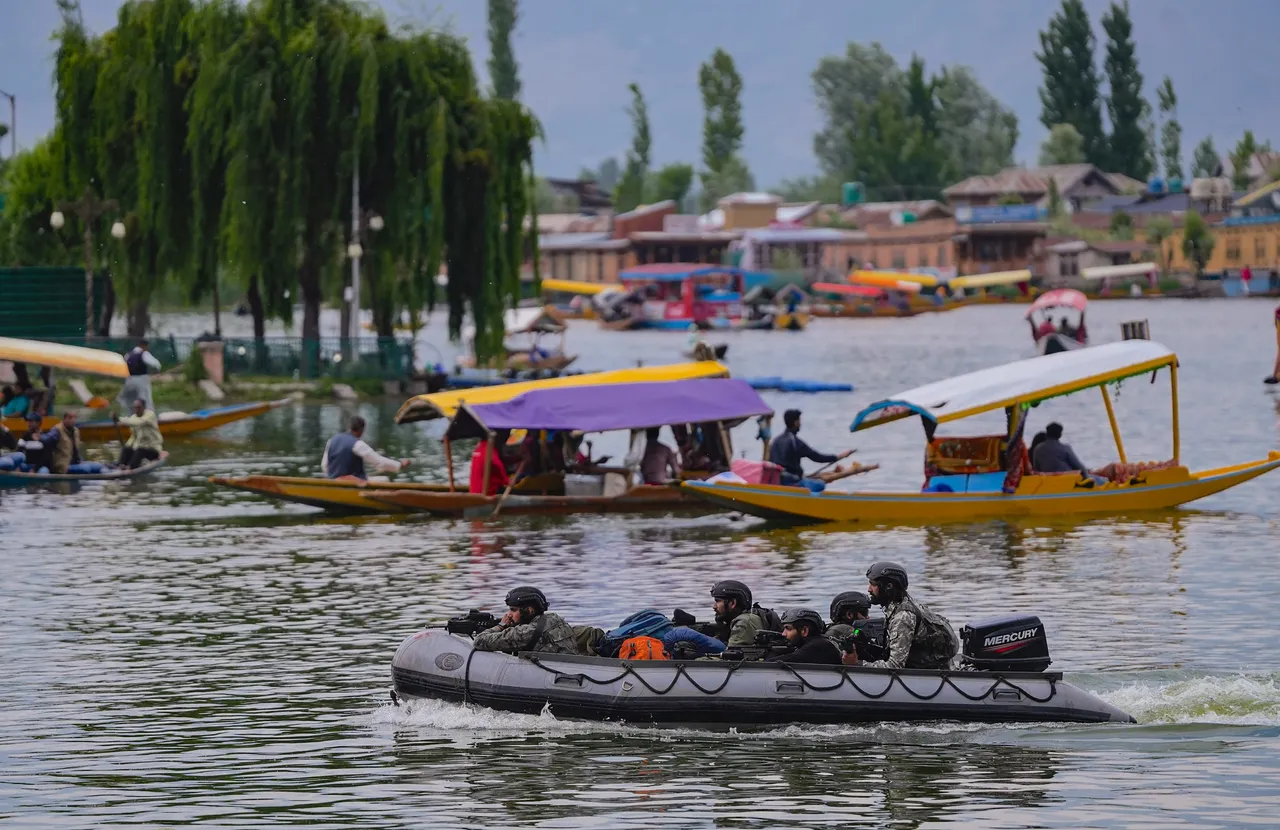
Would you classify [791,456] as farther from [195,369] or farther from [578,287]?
[578,287]

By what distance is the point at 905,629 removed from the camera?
1572 centimetres

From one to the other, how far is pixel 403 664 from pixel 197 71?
36730 mm

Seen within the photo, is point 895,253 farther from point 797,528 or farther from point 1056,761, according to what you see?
point 1056,761

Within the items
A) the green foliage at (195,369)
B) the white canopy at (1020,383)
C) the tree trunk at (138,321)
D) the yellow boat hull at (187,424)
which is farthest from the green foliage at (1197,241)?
the white canopy at (1020,383)

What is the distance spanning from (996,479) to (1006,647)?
1284 centimetres

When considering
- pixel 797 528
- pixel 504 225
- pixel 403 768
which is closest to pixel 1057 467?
Result: pixel 797 528

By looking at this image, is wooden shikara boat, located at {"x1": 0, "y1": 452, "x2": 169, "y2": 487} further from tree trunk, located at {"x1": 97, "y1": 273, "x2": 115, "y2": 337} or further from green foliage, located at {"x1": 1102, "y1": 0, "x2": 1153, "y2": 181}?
green foliage, located at {"x1": 1102, "y1": 0, "x2": 1153, "y2": 181}

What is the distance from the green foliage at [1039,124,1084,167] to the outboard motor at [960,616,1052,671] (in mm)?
167557

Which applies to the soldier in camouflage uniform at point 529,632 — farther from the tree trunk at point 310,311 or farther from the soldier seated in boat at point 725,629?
the tree trunk at point 310,311

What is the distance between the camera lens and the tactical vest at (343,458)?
30609mm

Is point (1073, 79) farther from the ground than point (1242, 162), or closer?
farther from the ground

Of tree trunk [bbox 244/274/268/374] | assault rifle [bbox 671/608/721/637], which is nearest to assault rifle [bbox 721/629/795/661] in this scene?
assault rifle [bbox 671/608/721/637]

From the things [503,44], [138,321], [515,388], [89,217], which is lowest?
[515,388]

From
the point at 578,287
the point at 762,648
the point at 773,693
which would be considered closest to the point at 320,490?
the point at 762,648
